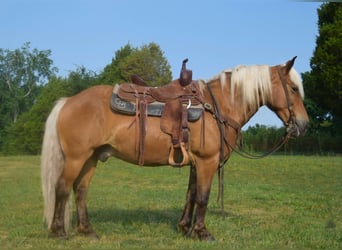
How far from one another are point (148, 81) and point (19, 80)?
2918 centimetres

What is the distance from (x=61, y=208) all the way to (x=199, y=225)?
1.74 meters

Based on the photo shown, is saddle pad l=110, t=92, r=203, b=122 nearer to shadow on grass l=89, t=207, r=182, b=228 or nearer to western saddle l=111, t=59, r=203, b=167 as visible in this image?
western saddle l=111, t=59, r=203, b=167

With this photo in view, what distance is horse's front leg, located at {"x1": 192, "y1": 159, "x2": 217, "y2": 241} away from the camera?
4.99 m

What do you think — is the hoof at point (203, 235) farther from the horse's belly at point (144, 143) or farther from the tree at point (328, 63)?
the tree at point (328, 63)

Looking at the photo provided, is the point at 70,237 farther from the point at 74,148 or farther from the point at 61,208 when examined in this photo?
the point at 74,148

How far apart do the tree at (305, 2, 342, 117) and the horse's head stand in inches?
706

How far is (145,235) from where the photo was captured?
17.3ft

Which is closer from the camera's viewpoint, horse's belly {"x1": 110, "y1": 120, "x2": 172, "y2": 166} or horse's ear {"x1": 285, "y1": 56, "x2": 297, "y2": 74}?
horse's belly {"x1": 110, "y1": 120, "x2": 172, "y2": 166}

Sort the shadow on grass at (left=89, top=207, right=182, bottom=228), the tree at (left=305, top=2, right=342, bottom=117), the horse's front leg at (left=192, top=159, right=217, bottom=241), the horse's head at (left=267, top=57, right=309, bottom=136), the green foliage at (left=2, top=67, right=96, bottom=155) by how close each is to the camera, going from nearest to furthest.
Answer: the horse's front leg at (left=192, top=159, right=217, bottom=241) → the horse's head at (left=267, top=57, right=309, bottom=136) → the shadow on grass at (left=89, top=207, right=182, bottom=228) → the tree at (left=305, top=2, right=342, bottom=117) → the green foliage at (left=2, top=67, right=96, bottom=155)

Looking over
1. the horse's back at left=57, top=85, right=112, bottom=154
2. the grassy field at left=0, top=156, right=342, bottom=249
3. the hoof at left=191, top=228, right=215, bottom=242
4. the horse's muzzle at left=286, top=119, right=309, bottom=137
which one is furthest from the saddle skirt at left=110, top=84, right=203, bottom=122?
the grassy field at left=0, top=156, right=342, bottom=249

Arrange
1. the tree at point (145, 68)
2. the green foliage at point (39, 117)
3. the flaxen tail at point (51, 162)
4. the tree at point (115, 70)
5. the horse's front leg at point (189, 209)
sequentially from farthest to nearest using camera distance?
the green foliage at point (39, 117)
the tree at point (115, 70)
the tree at point (145, 68)
the horse's front leg at point (189, 209)
the flaxen tail at point (51, 162)

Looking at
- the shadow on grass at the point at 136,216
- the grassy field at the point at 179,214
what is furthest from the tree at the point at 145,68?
the shadow on grass at the point at 136,216

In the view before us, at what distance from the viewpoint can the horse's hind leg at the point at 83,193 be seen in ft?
17.3

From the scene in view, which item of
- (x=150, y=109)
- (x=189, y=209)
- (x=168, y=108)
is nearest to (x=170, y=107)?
(x=168, y=108)
